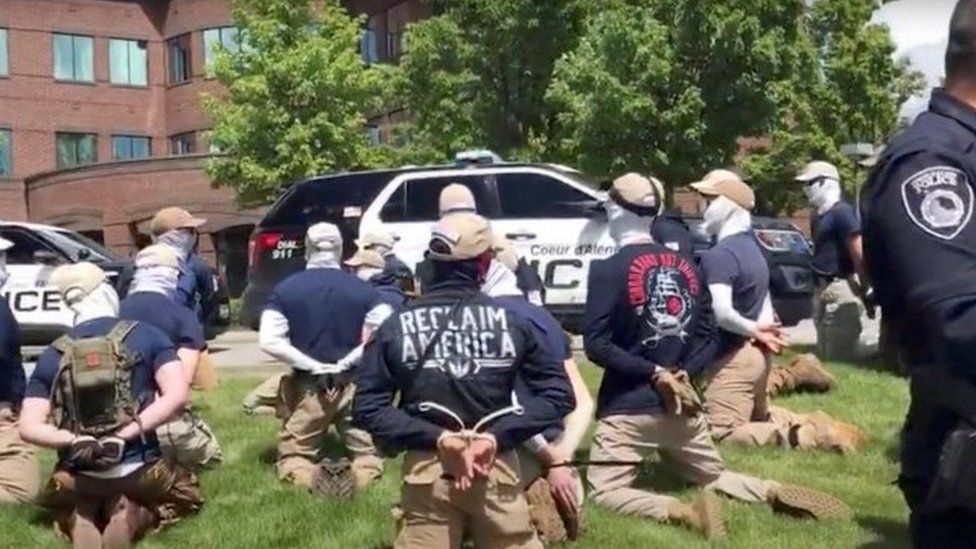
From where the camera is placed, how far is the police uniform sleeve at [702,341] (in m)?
7.50

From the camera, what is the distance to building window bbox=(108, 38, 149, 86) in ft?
147

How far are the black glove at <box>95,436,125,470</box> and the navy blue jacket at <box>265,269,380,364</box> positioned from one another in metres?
1.53

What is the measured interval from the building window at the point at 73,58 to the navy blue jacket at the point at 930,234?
143ft

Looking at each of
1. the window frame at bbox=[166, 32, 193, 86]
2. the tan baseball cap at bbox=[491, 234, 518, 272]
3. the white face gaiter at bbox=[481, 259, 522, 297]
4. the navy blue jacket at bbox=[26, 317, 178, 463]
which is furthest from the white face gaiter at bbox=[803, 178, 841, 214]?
the window frame at bbox=[166, 32, 193, 86]

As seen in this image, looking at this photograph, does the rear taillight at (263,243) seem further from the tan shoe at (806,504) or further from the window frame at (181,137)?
the window frame at (181,137)

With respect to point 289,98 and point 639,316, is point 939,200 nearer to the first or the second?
point 639,316

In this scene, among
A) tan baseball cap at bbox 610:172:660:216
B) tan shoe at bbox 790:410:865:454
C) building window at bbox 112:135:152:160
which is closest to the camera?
tan baseball cap at bbox 610:172:660:216

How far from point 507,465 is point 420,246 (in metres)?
9.42

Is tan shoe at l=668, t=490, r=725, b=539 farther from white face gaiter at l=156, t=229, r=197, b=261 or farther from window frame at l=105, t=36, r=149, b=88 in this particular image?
window frame at l=105, t=36, r=149, b=88

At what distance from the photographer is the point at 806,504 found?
289 inches

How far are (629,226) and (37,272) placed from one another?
1043 centimetres

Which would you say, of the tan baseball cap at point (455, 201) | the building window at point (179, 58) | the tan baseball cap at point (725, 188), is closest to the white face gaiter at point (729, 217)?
the tan baseball cap at point (725, 188)

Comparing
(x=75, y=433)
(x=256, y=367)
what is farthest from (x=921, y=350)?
(x=256, y=367)

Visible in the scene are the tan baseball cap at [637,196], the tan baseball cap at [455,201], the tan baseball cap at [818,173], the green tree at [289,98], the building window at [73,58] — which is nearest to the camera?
the tan baseball cap at [637,196]
